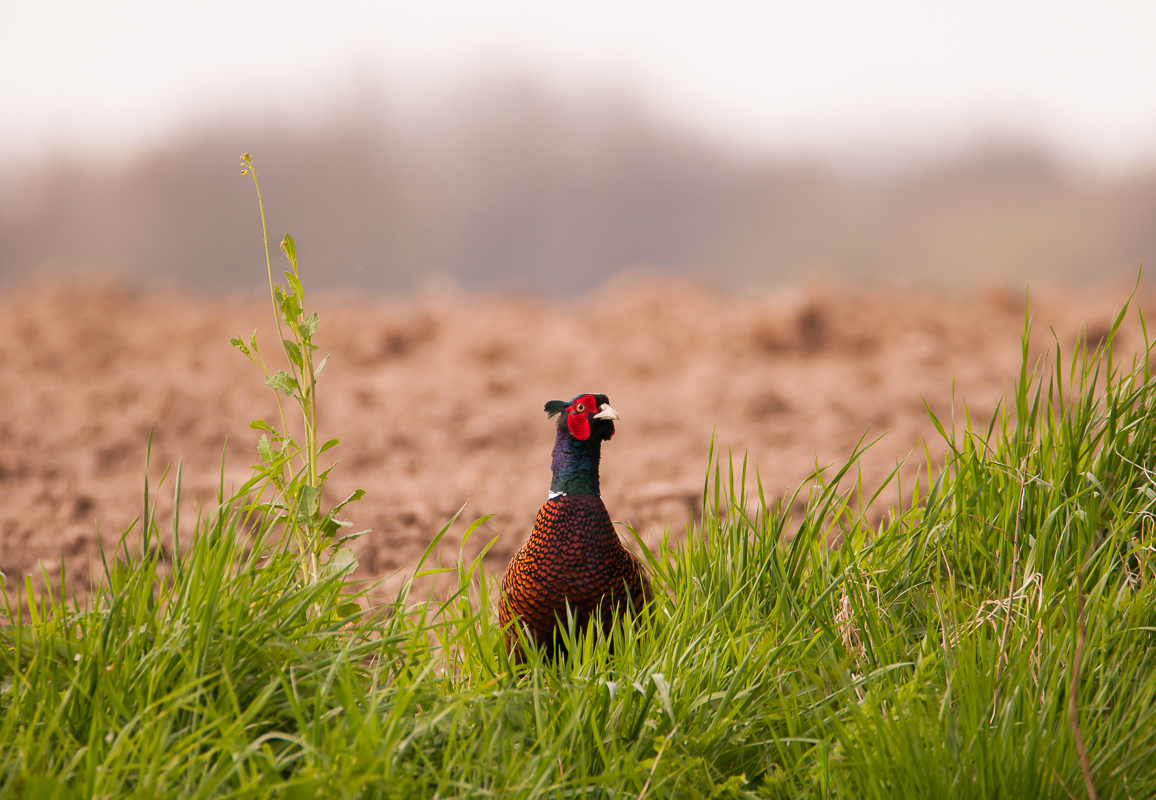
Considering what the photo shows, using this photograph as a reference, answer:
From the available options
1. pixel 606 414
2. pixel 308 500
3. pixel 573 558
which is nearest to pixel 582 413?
pixel 606 414

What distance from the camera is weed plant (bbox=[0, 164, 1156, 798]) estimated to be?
5.20 feet

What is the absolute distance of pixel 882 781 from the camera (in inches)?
64.1

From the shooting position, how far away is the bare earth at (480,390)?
4.29 metres

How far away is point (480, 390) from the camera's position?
6.06 meters

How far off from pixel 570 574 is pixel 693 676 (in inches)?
19.2

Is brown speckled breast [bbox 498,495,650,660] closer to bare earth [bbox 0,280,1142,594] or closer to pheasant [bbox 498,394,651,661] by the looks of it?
pheasant [bbox 498,394,651,661]

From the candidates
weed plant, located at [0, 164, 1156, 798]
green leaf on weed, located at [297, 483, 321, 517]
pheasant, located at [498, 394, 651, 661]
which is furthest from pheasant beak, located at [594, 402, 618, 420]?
green leaf on weed, located at [297, 483, 321, 517]

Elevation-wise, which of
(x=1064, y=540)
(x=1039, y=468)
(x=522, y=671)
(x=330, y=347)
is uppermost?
(x=330, y=347)

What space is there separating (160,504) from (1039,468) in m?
4.01

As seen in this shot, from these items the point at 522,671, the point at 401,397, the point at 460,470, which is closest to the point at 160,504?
the point at 460,470

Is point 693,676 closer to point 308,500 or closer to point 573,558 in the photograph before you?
point 573,558

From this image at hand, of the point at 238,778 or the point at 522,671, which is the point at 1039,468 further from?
the point at 238,778

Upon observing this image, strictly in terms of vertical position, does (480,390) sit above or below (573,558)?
above

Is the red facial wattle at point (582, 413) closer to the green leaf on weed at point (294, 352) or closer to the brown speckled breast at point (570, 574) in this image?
the brown speckled breast at point (570, 574)
